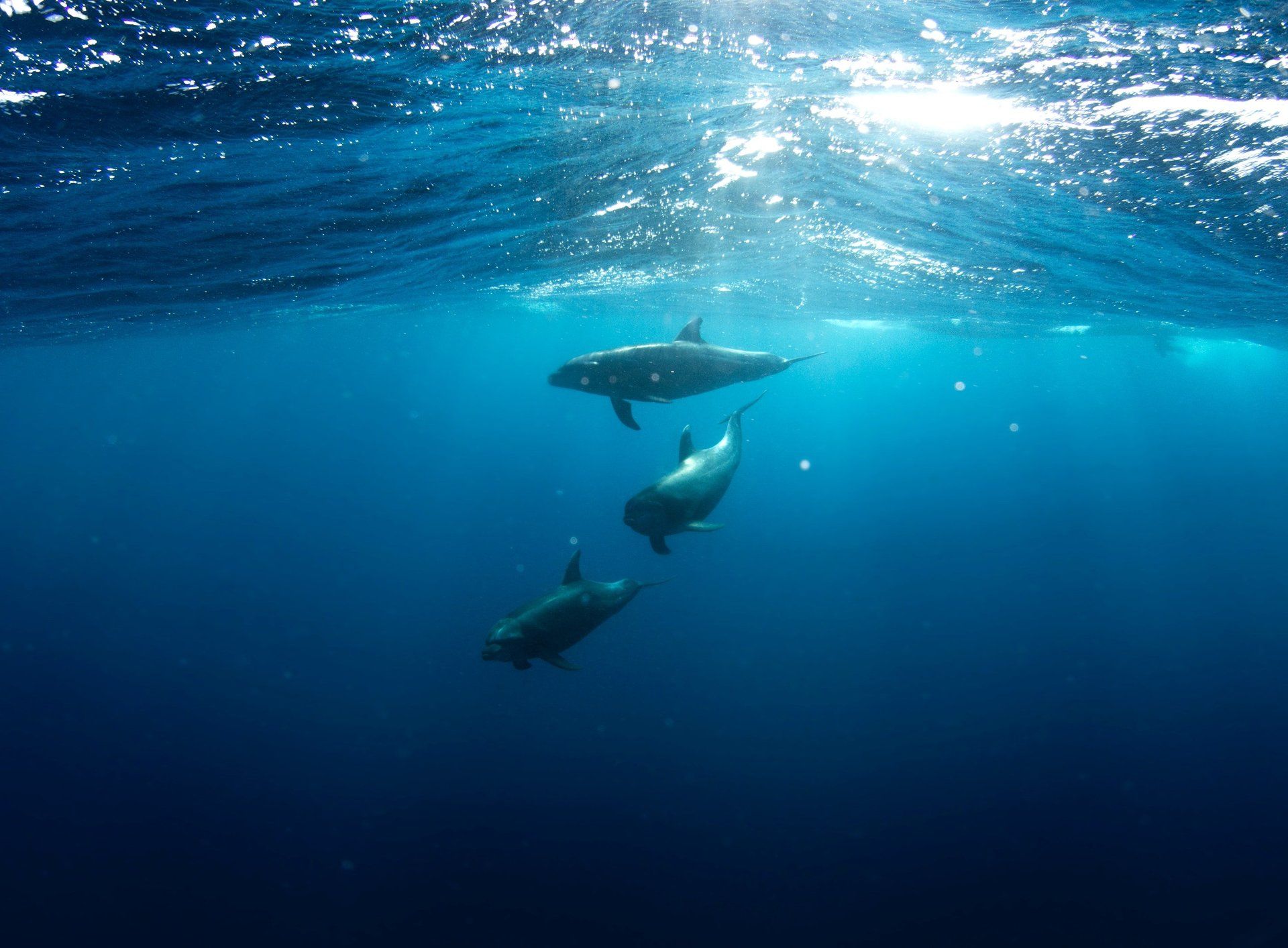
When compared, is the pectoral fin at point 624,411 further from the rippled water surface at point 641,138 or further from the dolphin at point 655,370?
the rippled water surface at point 641,138

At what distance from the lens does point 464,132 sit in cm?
1005

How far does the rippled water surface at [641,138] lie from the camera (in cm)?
669

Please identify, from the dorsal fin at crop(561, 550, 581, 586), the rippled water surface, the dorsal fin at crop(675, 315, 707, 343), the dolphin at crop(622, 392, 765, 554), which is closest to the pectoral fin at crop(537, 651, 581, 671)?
the dorsal fin at crop(561, 550, 581, 586)

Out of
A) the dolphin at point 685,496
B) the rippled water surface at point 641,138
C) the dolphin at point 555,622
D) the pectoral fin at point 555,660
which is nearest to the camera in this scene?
the dolphin at point 685,496

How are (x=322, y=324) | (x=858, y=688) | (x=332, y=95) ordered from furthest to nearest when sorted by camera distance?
(x=322, y=324) < (x=858, y=688) < (x=332, y=95)

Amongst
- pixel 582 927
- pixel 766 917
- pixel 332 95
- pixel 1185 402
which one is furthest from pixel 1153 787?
pixel 1185 402

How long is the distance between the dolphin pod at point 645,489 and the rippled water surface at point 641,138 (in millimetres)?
3850

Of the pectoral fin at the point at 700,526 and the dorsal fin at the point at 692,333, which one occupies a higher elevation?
the dorsal fin at the point at 692,333

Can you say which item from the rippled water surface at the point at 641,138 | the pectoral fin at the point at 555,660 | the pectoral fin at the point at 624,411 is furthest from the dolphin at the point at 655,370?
the rippled water surface at the point at 641,138

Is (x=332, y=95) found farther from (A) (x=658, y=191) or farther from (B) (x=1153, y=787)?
(B) (x=1153, y=787)

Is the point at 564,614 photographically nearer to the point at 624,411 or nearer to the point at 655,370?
the point at 624,411

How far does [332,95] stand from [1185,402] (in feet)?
659

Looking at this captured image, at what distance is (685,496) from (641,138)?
7324 millimetres

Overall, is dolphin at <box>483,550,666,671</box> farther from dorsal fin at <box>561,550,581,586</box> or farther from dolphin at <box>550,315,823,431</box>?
dolphin at <box>550,315,823,431</box>
